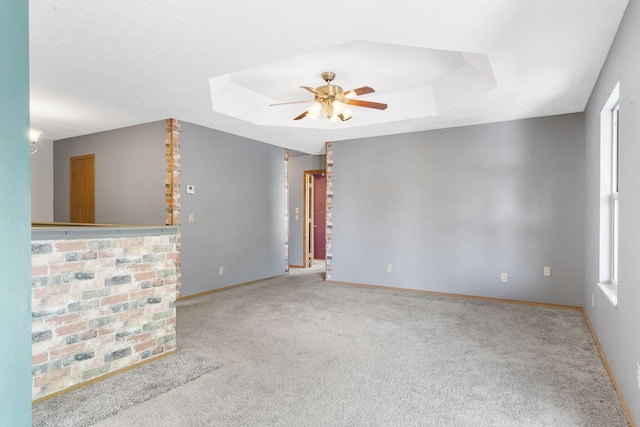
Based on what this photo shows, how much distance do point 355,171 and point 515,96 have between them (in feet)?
8.69

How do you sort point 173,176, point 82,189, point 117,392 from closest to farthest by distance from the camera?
point 117,392 → point 173,176 → point 82,189

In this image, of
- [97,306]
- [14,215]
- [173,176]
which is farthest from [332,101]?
[14,215]

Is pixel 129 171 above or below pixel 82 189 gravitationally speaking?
above

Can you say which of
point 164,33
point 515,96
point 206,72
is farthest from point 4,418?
point 515,96

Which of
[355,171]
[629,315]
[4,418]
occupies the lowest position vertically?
[4,418]

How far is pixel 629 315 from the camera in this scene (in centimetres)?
209

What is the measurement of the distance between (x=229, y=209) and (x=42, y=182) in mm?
3394

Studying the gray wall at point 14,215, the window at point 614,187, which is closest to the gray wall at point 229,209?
the gray wall at point 14,215

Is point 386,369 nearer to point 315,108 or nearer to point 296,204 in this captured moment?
point 315,108

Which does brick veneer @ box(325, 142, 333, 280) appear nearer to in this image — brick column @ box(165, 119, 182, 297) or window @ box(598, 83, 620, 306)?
brick column @ box(165, 119, 182, 297)

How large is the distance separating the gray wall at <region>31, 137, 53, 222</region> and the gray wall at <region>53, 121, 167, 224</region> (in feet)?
1.94

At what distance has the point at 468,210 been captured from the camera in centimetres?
511

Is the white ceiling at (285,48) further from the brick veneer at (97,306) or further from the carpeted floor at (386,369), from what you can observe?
the carpeted floor at (386,369)

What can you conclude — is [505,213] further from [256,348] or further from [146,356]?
[146,356]
